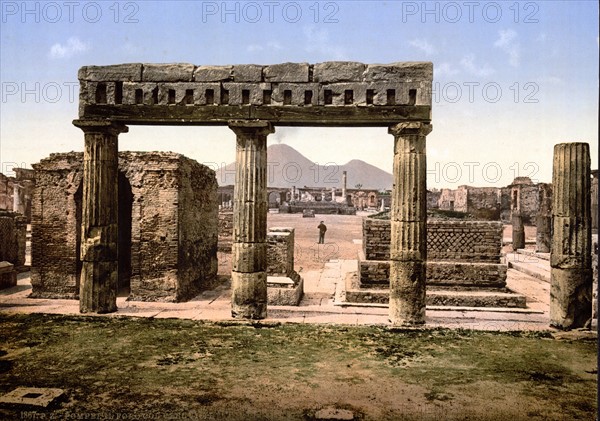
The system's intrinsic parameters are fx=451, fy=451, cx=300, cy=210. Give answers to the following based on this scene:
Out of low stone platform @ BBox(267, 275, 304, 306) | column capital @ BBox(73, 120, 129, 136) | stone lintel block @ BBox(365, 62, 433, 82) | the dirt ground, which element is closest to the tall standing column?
column capital @ BBox(73, 120, 129, 136)

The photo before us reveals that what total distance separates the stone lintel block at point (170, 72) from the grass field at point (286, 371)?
3.91 metres

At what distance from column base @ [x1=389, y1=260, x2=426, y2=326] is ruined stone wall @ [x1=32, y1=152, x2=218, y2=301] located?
14.5 feet

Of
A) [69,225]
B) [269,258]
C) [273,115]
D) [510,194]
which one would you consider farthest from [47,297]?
[510,194]

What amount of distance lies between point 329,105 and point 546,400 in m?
4.89

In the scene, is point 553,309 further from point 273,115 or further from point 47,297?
point 47,297

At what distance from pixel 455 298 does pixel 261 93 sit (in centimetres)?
547

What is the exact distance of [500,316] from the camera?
800 centimetres

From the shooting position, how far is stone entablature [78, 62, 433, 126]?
704 centimetres

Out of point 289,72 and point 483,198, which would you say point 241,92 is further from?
point 483,198

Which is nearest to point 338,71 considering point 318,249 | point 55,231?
point 55,231

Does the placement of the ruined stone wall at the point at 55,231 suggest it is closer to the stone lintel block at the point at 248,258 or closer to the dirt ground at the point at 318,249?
the stone lintel block at the point at 248,258

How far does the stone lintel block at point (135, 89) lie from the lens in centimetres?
737

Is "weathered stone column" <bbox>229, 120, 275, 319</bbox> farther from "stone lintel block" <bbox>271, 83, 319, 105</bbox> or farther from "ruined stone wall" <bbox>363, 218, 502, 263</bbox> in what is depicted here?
"ruined stone wall" <bbox>363, 218, 502, 263</bbox>

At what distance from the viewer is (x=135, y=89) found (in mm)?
7391
